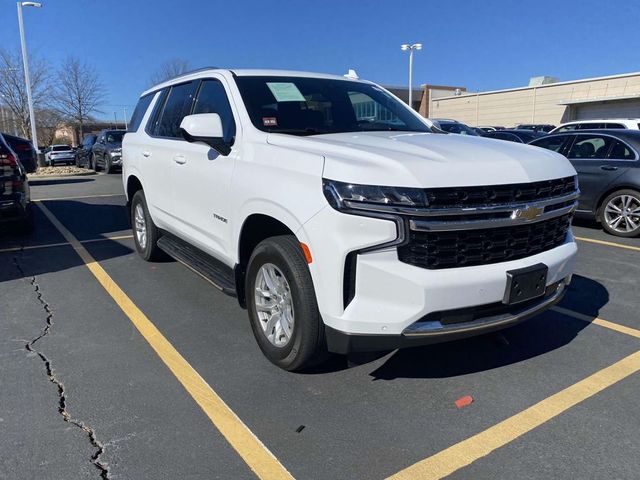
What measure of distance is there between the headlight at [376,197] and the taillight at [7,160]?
6.01m

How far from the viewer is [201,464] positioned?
2.54m

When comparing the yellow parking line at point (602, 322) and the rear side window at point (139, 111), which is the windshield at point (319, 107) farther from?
A: the rear side window at point (139, 111)

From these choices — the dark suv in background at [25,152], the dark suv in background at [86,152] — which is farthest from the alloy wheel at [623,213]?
the dark suv in background at [86,152]

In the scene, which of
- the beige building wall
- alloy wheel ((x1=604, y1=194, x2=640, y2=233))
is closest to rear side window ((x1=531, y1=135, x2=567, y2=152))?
alloy wheel ((x1=604, y1=194, x2=640, y2=233))

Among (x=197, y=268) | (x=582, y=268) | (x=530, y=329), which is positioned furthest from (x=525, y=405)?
(x=582, y=268)

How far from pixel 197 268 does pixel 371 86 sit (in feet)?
7.62

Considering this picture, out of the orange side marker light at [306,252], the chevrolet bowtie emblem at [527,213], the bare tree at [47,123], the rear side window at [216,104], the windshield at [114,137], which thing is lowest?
the orange side marker light at [306,252]

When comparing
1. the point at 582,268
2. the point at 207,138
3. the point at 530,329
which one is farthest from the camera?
the point at 582,268

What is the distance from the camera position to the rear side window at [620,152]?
26.0 ft

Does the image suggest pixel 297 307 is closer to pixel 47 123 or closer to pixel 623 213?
pixel 623 213

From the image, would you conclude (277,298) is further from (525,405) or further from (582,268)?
(582,268)

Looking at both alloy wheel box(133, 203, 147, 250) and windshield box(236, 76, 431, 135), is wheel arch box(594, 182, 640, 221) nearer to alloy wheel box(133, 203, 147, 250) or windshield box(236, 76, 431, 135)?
windshield box(236, 76, 431, 135)

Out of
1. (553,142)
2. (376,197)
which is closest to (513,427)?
(376,197)

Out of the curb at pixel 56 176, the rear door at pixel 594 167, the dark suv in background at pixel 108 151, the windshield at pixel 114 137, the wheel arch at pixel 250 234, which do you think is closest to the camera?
the wheel arch at pixel 250 234
